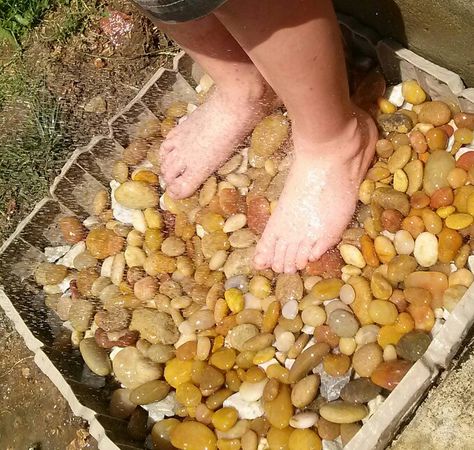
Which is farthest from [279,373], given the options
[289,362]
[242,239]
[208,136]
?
[208,136]

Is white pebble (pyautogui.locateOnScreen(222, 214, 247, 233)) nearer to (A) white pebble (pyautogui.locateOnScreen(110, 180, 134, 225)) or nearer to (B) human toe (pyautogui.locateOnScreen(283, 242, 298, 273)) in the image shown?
(B) human toe (pyautogui.locateOnScreen(283, 242, 298, 273))

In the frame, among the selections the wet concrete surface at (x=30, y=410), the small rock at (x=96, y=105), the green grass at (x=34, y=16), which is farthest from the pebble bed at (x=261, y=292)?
the green grass at (x=34, y=16)

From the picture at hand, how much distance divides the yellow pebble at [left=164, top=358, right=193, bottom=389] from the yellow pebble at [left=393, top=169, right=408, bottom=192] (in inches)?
25.6

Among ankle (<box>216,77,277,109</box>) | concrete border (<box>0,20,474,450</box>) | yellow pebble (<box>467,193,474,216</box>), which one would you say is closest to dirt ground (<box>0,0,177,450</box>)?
concrete border (<box>0,20,474,450</box>)

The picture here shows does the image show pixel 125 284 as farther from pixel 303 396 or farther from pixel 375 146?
pixel 375 146

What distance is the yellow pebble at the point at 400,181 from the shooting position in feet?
5.86

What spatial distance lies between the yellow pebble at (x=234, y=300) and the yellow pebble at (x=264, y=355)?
13 centimetres

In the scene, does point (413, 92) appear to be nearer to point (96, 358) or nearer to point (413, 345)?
point (413, 345)

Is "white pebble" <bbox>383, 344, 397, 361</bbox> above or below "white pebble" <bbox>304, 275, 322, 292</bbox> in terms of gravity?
below

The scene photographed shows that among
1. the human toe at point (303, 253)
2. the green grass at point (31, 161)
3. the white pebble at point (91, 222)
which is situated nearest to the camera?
the human toe at point (303, 253)

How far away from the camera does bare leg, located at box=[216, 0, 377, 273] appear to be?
1366 millimetres

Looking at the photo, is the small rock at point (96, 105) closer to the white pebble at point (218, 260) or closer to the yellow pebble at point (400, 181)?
the white pebble at point (218, 260)

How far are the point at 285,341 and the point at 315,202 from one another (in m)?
0.33

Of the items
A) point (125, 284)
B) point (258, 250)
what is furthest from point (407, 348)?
point (125, 284)
